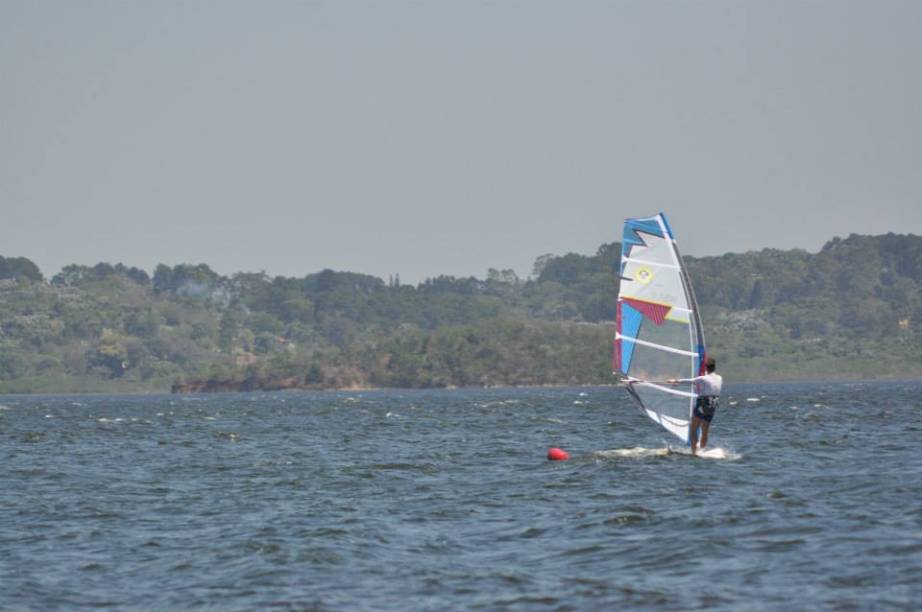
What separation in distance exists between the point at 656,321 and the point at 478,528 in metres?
8.27

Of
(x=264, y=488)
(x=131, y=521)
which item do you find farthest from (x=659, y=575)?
(x=264, y=488)

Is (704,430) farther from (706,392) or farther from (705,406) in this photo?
(706,392)

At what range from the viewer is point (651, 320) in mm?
29500

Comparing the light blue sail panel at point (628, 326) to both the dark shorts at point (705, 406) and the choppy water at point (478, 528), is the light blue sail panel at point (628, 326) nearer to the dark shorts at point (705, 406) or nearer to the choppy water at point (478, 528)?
the dark shorts at point (705, 406)

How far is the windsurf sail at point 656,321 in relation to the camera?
28859mm

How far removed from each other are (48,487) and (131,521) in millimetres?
6950

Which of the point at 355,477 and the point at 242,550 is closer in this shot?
the point at 242,550

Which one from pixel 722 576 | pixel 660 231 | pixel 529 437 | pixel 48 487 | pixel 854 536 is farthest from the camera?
pixel 529 437

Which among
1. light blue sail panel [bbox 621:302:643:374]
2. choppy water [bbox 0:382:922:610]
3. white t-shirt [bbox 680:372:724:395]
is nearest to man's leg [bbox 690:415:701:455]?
choppy water [bbox 0:382:922:610]

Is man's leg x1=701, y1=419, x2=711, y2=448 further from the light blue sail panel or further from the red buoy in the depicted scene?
the red buoy

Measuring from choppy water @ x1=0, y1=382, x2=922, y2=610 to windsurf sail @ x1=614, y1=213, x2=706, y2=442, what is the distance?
1.61 m

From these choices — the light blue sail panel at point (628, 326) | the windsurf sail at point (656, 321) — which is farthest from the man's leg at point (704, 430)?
the light blue sail panel at point (628, 326)

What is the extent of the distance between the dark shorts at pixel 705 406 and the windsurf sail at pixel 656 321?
166mm

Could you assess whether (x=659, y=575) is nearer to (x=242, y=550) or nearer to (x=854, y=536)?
(x=854, y=536)
